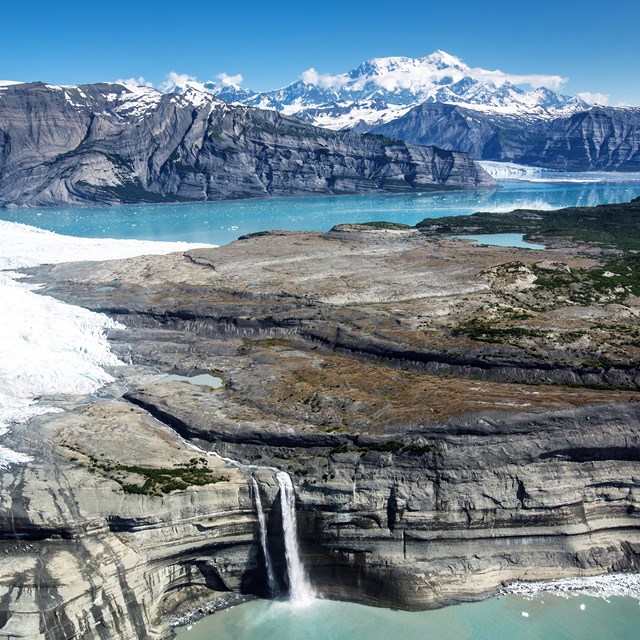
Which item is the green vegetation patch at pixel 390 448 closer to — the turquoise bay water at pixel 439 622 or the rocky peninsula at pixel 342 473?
the rocky peninsula at pixel 342 473

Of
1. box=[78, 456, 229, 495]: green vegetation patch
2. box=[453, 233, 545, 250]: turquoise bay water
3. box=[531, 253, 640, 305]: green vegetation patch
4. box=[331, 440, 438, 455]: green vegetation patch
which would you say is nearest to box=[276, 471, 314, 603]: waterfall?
box=[78, 456, 229, 495]: green vegetation patch

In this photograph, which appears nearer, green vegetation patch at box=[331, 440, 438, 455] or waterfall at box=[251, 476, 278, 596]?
waterfall at box=[251, 476, 278, 596]

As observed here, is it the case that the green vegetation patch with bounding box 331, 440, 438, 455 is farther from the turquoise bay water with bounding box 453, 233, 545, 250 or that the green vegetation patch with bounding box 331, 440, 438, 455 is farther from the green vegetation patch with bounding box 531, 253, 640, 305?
the turquoise bay water with bounding box 453, 233, 545, 250

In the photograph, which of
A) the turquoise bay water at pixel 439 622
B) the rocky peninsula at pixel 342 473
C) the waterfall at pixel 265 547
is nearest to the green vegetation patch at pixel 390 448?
the rocky peninsula at pixel 342 473

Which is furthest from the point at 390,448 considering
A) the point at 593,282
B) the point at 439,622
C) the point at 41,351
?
the point at 593,282

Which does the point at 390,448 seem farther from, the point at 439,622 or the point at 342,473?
the point at 439,622

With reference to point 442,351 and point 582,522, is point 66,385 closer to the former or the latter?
point 442,351
